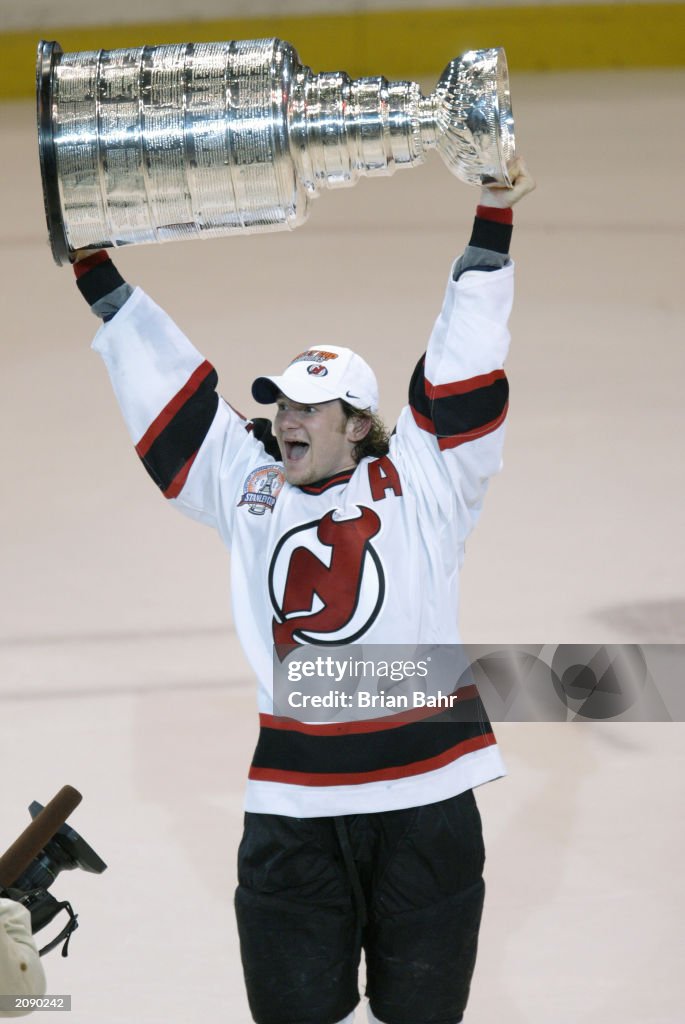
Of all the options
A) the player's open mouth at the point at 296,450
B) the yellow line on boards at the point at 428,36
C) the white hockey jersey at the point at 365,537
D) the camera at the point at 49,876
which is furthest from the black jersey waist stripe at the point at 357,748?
the yellow line on boards at the point at 428,36

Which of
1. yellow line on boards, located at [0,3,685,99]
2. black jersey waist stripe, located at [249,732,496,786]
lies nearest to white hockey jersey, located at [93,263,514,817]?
black jersey waist stripe, located at [249,732,496,786]

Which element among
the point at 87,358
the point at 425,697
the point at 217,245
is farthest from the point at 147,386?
the point at 217,245

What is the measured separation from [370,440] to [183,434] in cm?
28

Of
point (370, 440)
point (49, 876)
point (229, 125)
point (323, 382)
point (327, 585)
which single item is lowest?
point (49, 876)

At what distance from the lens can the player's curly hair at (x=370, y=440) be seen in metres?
2.33

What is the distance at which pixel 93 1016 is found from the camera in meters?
2.74

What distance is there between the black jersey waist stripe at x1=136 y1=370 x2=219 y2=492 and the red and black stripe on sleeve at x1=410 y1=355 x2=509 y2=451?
334 millimetres

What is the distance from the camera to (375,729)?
2193 millimetres

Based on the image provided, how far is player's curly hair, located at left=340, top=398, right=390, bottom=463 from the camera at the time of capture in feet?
7.66

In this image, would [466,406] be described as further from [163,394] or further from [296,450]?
[163,394]

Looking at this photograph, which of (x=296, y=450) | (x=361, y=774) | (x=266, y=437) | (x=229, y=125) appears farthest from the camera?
(x=266, y=437)

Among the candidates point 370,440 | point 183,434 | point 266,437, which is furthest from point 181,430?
point 370,440

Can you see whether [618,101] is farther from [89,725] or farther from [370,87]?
[370,87]

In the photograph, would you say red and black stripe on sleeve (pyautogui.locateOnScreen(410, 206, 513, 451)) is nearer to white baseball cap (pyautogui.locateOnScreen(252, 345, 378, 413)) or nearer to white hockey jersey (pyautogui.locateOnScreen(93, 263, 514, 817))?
white hockey jersey (pyautogui.locateOnScreen(93, 263, 514, 817))
